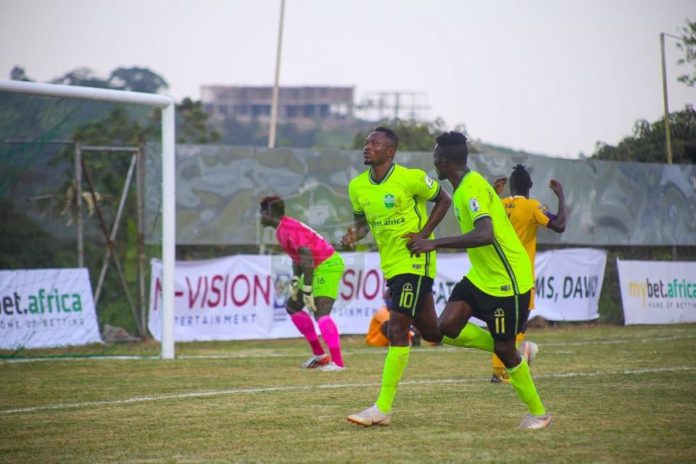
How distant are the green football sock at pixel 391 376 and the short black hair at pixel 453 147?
1636 mm

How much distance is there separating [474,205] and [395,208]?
4.74 feet

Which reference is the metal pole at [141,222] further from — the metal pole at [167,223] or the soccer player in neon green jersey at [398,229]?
the soccer player in neon green jersey at [398,229]

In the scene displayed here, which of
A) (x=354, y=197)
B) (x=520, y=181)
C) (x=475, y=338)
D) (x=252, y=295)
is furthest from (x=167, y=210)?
(x=475, y=338)

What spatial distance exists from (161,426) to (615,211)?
17.7 metres

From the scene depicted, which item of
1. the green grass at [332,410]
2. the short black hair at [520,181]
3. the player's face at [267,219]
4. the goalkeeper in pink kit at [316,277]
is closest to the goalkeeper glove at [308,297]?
the goalkeeper in pink kit at [316,277]

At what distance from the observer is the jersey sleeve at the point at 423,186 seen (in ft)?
32.2

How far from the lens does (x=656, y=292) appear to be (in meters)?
24.1

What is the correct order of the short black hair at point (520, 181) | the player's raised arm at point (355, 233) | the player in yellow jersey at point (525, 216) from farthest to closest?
the short black hair at point (520, 181) → the player in yellow jersey at point (525, 216) → the player's raised arm at point (355, 233)

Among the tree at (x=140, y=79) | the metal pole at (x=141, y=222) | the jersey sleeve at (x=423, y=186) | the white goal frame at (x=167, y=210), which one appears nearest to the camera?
the jersey sleeve at (x=423, y=186)

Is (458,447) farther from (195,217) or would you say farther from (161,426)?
(195,217)

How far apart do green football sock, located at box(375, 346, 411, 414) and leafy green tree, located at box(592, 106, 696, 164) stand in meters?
19.5

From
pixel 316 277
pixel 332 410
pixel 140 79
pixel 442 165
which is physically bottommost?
pixel 332 410

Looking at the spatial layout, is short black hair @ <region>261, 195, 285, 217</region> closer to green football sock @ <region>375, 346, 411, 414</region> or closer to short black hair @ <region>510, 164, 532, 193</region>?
short black hair @ <region>510, 164, 532, 193</region>

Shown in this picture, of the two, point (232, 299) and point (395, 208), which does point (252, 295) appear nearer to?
point (232, 299)
